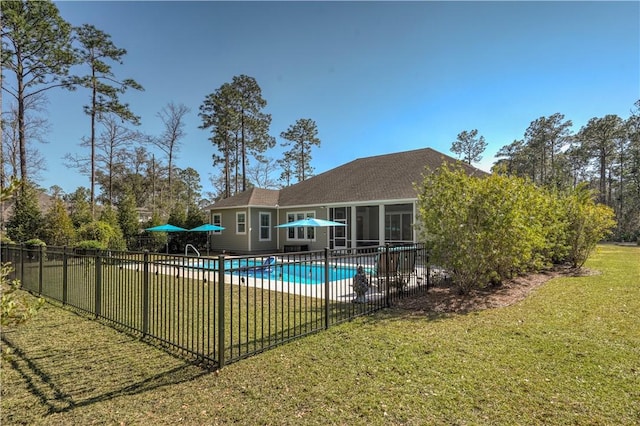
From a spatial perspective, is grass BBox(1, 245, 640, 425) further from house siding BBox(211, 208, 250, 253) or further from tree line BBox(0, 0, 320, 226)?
house siding BBox(211, 208, 250, 253)

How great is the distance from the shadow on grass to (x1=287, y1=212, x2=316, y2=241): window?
49.9 feet

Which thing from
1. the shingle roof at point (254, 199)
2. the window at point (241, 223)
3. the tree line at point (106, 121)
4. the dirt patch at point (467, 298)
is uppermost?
the tree line at point (106, 121)

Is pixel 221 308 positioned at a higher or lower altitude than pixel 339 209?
lower

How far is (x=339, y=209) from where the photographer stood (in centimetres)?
1852

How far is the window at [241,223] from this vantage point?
67.6ft

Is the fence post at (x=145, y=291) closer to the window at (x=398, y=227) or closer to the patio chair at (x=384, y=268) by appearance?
the patio chair at (x=384, y=268)

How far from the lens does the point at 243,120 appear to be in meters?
31.2

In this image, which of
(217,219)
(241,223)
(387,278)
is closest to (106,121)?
(217,219)

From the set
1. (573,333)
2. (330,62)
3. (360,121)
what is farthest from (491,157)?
(573,333)

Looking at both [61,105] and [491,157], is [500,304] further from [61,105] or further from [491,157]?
[491,157]

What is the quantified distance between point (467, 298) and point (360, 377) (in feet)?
15.5

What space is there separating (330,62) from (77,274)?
12.4 m

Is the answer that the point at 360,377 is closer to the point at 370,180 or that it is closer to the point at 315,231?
the point at 315,231

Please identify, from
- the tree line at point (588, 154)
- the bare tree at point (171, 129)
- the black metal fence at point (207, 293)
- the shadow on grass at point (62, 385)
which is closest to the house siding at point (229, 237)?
the black metal fence at point (207, 293)
